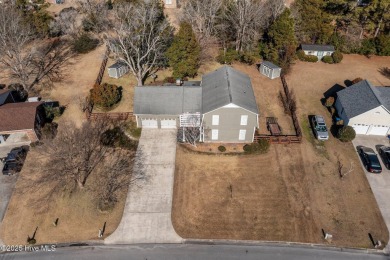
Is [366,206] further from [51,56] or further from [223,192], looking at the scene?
[51,56]

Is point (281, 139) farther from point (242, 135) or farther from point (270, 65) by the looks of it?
point (270, 65)

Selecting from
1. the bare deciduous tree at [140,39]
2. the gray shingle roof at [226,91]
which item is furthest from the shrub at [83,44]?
the gray shingle roof at [226,91]

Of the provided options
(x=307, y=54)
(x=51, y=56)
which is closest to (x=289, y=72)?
(x=307, y=54)

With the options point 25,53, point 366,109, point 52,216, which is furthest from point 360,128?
point 25,53

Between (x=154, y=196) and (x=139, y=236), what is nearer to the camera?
(x=139, y=236)

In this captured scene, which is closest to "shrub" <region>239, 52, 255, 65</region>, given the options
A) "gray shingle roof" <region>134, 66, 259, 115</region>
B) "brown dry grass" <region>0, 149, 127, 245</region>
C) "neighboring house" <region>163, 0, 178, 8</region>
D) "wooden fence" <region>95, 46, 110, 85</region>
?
"gray shingle roof" <region>134, 66, 259, 115</region>

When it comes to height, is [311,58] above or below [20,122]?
below

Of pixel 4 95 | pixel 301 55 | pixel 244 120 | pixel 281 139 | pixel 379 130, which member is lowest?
pixel 281 139
